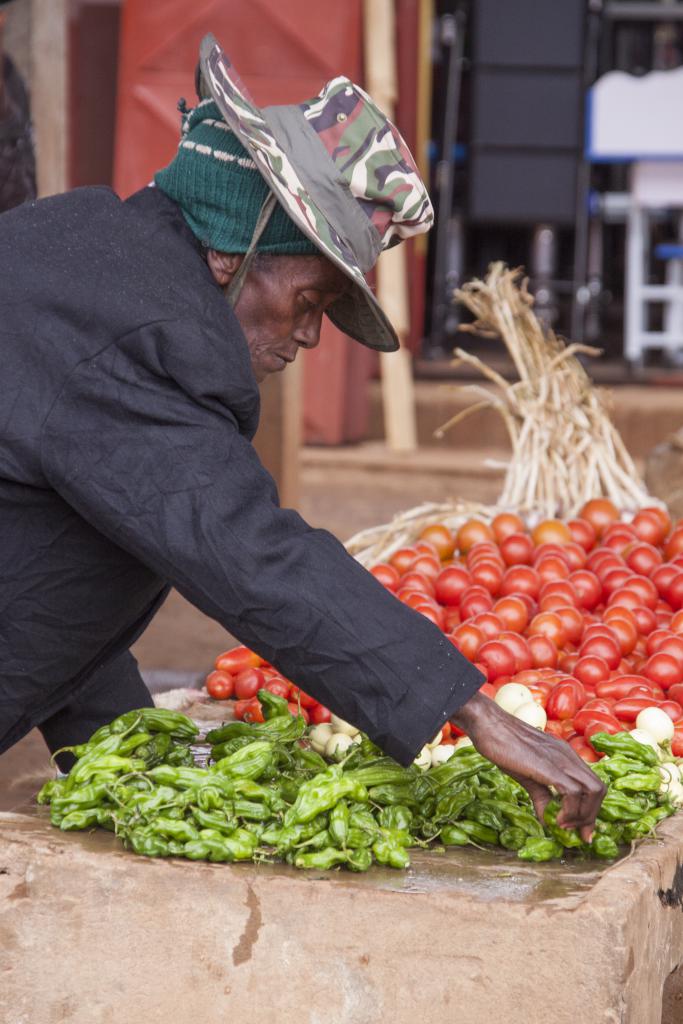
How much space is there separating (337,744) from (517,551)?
4.61 feet

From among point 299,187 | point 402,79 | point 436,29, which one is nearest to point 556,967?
point 299,187

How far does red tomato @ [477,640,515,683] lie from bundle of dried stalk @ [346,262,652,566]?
1137mm

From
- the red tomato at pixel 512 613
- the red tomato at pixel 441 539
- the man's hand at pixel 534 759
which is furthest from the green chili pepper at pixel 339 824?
the red tomato at pixel 441 539

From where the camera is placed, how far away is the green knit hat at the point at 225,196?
6.88ft

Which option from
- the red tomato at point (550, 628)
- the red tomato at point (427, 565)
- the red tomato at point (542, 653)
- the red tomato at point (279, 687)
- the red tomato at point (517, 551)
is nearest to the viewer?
the red tomato at point (279, 687)

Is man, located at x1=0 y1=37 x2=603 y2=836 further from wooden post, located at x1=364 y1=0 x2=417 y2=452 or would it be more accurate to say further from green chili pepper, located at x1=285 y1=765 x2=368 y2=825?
wooden post, located at x1=364 y1=0 x2=417 y2=452

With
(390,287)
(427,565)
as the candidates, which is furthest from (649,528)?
(390,287)

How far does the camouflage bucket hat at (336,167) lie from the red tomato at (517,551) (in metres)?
1.63

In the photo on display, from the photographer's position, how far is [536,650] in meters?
3.13

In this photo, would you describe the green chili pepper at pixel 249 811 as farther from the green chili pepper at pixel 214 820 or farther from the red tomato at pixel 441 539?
the red tomato at pixel 441 539

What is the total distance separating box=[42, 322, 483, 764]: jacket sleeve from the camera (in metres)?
1.96

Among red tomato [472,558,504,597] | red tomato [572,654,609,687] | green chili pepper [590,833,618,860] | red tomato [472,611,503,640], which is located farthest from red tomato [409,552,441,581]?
green chili pepper [590,833,618,860]

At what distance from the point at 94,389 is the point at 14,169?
2.67 metres

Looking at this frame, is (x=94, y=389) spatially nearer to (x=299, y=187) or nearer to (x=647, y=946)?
(x=299, y=187)
